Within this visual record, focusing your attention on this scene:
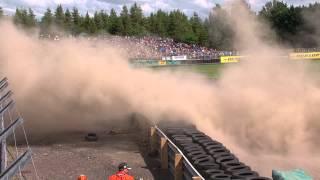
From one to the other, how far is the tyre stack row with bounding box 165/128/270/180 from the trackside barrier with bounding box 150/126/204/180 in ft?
0.99

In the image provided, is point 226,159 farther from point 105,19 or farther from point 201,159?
point 105,19

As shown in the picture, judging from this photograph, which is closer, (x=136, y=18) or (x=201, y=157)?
(x=201, y=157)

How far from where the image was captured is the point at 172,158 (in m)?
12.4

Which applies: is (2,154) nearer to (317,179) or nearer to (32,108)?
(317,179)

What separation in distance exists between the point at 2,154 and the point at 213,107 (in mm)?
11188

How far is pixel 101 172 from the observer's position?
42.6 ft

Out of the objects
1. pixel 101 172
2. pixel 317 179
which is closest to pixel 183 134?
pixel 101 172

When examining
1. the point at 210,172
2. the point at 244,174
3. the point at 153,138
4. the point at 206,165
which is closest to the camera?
the point at 244,174

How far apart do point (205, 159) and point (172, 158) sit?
127cm

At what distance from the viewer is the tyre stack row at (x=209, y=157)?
9.85 m

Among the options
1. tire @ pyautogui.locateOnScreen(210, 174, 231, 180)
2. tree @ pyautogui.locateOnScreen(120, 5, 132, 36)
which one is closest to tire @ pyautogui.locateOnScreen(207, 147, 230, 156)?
tire @ pyautogui.locateOnScreen(210, 174, 231, 180)

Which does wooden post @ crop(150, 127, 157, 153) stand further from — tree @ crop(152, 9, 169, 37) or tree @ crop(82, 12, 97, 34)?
tree @ crop(152, 9, 169, 37)

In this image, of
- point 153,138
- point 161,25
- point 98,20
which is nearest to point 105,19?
point 98,20

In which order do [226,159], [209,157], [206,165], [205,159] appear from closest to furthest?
[206,165] → [226,159] → [205,159] → [209,157]
